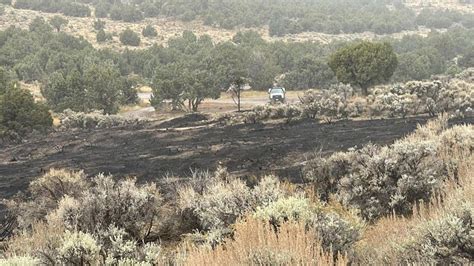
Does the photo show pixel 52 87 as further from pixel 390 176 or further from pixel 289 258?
pixel 289 258

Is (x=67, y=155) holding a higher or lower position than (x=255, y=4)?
lower

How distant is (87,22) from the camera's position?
316ft

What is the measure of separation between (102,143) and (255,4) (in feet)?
316

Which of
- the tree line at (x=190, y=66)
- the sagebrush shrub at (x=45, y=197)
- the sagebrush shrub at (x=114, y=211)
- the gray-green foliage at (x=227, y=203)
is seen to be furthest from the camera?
the tree line at (x=190, y=66)

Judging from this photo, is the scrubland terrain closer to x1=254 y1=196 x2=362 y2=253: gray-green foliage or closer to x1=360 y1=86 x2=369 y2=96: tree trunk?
x1=254 y1=196 x2=362 y2=253: gray-green foliage

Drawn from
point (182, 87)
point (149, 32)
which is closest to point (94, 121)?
point (182, 87)

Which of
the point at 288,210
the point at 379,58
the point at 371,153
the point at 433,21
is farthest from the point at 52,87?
the point at 433,21

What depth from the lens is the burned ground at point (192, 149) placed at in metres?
18.8

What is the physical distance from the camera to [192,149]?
2305cm

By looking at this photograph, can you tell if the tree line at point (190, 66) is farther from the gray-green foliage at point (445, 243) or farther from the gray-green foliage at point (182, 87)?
the gray-green foliage at point (445, 243)

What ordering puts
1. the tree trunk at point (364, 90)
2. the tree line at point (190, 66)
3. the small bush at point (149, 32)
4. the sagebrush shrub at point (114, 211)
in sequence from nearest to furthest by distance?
the sagebrush shrub at point (114, 211), the tree trunk at point (364, 90), the tree line at point (190, 66), the small bush at point (149, 32)

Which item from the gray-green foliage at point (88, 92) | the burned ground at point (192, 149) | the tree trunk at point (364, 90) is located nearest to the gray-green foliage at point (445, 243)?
the burned ground at point (192, 149)

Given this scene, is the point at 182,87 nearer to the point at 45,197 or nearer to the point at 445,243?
the point at 45,197

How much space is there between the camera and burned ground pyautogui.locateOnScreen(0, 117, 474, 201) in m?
18.8
